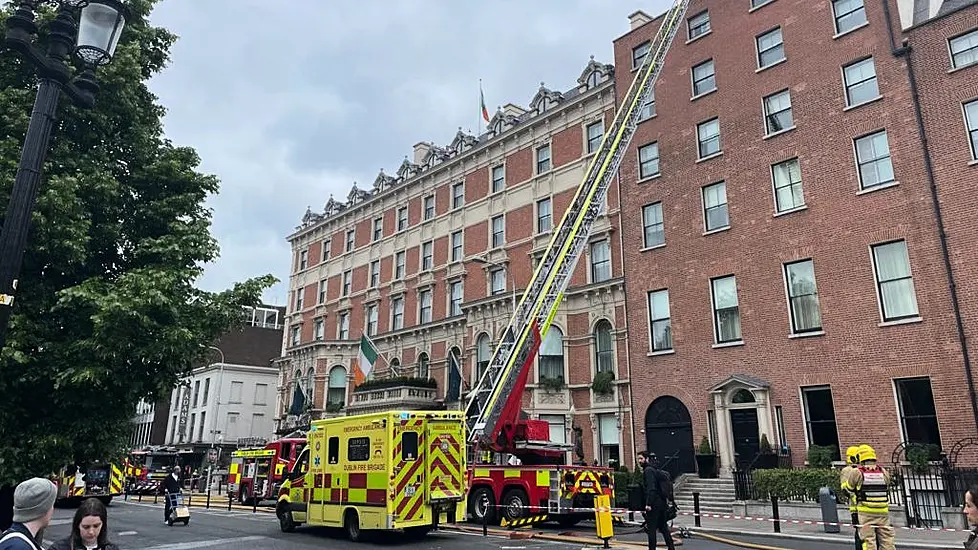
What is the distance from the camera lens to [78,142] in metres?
7.83

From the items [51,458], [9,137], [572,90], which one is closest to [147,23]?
[9,137]

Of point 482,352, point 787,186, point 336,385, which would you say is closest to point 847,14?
point 787,186

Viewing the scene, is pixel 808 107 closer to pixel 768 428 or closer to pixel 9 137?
pixel 768 428

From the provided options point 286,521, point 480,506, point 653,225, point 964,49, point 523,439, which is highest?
point 964,49

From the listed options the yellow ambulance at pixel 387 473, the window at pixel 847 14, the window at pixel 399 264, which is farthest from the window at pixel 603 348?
the window at pixel 399 264

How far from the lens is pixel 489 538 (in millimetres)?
15148

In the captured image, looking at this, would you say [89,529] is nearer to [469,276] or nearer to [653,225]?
[653,225]

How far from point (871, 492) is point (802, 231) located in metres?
15.7

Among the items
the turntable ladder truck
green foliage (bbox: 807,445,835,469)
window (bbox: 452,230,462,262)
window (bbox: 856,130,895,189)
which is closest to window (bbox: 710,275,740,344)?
green foliage (bbox: 807,445,835,469)

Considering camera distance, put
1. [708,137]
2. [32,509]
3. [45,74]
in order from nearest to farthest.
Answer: [32,509], [45,74], [708,137]

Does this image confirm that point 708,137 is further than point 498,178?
No

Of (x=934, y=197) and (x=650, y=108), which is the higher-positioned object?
(x=650, y=108)

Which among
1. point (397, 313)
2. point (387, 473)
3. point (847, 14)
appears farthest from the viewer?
point (397, 313)

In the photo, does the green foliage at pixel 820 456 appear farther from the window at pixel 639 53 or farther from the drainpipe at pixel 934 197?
the window at pixel 639 53
